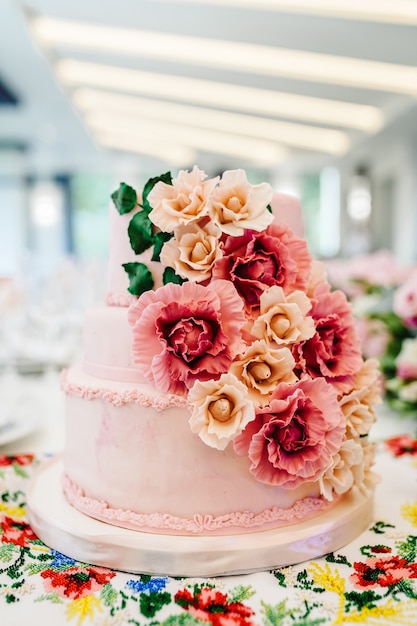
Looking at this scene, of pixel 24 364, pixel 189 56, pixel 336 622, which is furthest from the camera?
pixel 189 56

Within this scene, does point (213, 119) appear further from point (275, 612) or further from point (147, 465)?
point (275, 612)

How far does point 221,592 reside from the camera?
0.76 metres

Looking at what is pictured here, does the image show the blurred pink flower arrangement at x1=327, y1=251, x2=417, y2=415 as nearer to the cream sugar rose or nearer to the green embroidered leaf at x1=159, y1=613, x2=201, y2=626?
the cream sugar rose

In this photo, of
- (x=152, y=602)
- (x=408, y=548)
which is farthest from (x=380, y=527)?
(x=152, y=602)

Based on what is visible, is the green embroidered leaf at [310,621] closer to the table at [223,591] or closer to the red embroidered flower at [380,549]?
the table at [223,591]

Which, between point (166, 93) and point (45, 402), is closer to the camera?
point (45, 402)

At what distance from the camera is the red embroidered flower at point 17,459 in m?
1.22

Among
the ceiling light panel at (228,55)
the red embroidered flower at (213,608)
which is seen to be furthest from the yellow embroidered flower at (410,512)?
the ceiling light panel at (228,55)

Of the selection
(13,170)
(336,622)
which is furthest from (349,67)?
(13,170)

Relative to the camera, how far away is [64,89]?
605cm

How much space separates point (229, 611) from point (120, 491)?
0.24 metres

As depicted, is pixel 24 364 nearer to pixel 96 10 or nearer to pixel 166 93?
pixel 96 10

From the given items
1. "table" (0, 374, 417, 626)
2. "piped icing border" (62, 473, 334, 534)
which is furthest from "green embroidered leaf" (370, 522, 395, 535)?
"piped icing border" (62, 473, 334, 534)

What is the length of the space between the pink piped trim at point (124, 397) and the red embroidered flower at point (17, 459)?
0.35m
